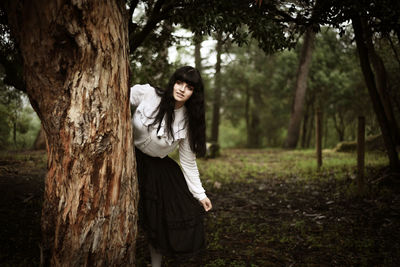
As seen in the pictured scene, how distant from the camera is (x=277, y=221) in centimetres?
446

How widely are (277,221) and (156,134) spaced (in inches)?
111

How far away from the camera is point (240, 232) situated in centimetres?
404

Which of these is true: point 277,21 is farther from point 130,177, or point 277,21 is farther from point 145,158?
point 130,177

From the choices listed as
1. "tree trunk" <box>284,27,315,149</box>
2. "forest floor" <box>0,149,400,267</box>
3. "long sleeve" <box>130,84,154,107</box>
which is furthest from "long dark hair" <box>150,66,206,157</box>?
"tree trunk" <box>284,27,315,149</box>

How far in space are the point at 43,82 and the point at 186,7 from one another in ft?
7.09

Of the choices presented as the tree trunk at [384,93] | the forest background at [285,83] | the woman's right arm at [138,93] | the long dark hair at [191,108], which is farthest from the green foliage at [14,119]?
the tree trunk at [384,93]

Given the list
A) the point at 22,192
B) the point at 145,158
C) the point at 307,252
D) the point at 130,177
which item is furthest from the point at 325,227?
the point at 22,192

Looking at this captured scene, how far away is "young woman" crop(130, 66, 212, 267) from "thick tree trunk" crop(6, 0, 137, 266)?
1.55 feet

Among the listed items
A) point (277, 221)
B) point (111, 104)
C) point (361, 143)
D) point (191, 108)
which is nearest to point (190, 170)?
point (191, 108)

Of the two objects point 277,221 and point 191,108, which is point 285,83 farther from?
point 191,108

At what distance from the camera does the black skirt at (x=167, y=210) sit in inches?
103

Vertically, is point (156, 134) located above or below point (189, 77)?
below

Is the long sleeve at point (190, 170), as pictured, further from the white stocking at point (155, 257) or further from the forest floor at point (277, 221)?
the forest floor at point (277, 221)

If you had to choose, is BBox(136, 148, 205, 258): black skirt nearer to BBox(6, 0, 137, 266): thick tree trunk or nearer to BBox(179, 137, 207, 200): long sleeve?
BBox(179, 137, 207, 200): long sleeve
